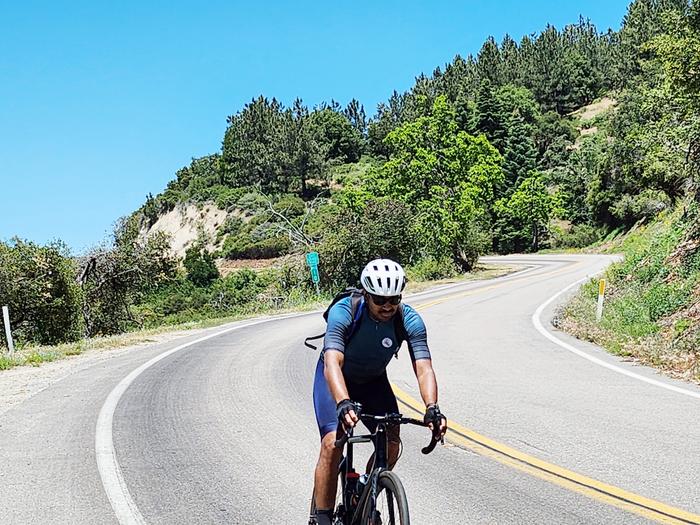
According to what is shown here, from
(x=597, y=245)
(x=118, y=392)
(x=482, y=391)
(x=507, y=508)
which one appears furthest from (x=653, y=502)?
(x=597, y=245)

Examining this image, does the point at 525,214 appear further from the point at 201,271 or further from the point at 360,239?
the point at 360,239

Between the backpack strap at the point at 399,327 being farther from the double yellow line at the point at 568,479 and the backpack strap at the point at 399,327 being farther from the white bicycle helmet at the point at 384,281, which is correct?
the double yellow line at the point at 568,479

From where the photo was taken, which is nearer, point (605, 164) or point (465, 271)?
point (465, 271)

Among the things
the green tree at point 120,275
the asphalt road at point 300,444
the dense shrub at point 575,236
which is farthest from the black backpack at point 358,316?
the dense shrub at point 575,236

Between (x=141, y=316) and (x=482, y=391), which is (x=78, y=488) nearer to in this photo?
(x=482, y=391)

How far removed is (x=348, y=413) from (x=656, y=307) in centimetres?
1203

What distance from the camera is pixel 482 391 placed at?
30.6 feet

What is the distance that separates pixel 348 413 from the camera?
139 inches

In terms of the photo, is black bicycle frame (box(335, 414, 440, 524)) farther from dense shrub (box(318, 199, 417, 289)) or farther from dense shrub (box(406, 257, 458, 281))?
dense shrub (box(406, 257, 458, 281))

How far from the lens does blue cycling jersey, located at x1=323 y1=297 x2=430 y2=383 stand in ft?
13.4

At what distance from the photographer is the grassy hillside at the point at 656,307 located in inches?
441

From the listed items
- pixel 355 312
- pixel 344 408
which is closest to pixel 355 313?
pixel 355 312

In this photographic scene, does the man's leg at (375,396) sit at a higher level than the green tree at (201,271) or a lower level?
lower

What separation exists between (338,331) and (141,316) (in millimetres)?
33789
